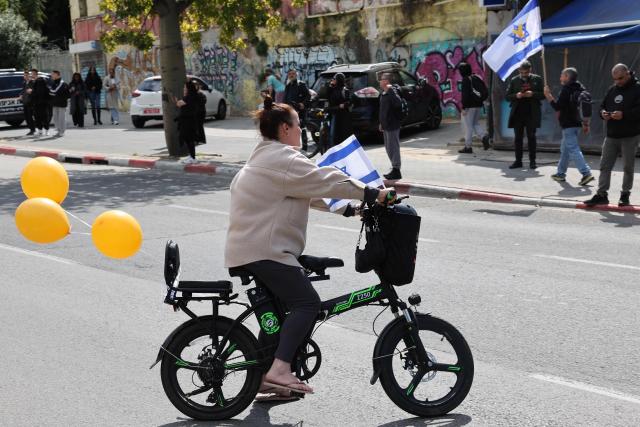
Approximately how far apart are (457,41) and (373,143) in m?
4.96

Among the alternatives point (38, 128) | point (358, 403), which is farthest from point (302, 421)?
point (38, 128)

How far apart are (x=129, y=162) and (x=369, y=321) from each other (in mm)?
13718

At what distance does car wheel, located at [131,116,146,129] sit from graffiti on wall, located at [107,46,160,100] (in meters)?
6.83

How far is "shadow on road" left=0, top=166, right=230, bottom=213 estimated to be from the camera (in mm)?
14164

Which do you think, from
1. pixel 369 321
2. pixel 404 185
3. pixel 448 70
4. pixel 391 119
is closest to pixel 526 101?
pixel 391 119

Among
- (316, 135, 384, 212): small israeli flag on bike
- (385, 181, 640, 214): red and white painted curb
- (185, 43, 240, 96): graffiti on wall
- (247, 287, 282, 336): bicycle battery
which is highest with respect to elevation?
(185, 43, 240, 96): graffiti on wall

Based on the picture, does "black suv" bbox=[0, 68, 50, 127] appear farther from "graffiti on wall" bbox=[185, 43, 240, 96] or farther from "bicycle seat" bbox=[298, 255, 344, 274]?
"bicycle seat" bbox=[298, 255, 344, 274]

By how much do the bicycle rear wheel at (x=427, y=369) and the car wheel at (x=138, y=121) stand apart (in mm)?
24615

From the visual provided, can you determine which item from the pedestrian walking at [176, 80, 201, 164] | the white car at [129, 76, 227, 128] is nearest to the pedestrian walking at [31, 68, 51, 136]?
the white car at [129, 76, 227, 128]

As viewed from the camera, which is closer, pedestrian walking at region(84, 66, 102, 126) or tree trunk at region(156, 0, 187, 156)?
tree trunk at region(156, 0, 187, 156)

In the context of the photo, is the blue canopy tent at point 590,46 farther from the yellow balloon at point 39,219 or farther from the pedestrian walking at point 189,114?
the yellow balloon at point 39,219

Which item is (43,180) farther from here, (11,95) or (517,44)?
(11,95)

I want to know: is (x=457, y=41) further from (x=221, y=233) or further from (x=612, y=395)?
(x=612, y=395)

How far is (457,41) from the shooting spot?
24797 mm
